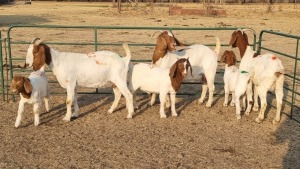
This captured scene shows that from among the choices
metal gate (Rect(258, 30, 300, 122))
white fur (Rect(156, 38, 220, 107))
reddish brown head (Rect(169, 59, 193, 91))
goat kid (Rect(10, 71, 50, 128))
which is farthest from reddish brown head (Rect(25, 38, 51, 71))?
metal gate (Rect(258, 30, 300, 122))

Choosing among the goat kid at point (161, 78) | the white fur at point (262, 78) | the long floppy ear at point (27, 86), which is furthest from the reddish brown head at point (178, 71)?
the long floppy ear at point (27, 86)

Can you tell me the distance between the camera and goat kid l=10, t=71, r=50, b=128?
6.82 m

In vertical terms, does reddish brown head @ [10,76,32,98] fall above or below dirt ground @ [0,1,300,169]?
above

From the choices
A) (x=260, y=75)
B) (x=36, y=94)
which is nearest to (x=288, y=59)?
(x=260, y=75)

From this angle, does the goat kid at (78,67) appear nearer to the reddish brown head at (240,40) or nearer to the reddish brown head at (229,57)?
the reddish brown head at (229,57)

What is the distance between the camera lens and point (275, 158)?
6062mm

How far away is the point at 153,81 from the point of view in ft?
25.2

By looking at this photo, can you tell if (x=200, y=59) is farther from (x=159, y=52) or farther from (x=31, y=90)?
(x=31, y=90)

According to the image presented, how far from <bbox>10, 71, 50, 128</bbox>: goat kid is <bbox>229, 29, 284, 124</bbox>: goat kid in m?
3.61

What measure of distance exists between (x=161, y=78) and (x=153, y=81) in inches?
6.4

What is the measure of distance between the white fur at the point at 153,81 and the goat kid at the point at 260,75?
117 centimetres

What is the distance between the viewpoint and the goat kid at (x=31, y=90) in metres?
6.82

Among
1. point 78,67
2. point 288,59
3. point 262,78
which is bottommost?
point 288,59

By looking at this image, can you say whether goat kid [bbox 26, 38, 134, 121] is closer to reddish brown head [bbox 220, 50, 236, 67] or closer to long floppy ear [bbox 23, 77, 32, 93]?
long floppy ear [bbox 23, 77, 32, 93]
